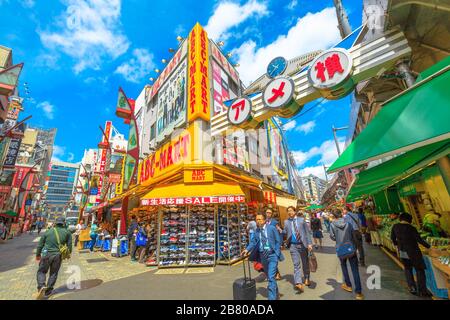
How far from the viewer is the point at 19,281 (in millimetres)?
6992

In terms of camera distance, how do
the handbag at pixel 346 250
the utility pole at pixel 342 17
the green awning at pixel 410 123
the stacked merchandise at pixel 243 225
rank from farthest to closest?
the stacked merchandise at pixel 243 225 < the utility pole at pixel 342 17 < the handbag at pixel 346 250 < the green awning at pixel 410 123

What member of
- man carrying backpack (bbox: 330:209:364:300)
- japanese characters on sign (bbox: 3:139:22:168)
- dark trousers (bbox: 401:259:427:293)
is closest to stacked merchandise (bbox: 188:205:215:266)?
man carrying backpack (bbox: 330:209:364:300)

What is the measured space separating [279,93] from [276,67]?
6.53ft

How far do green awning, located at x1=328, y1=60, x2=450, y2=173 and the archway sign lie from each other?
269cm

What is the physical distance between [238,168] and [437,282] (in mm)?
9380

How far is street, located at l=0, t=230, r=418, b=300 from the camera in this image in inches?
Answer: 199

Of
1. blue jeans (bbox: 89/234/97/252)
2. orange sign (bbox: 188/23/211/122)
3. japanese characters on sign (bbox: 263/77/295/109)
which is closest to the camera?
japanese characters on sign (bbox: 263/77/295/109)

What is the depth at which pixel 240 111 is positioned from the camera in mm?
9164

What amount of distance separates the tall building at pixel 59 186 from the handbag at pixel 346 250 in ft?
427

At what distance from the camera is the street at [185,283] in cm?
505

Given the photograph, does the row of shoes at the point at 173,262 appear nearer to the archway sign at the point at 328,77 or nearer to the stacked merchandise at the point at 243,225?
the stacked merchandise at the point at 243,225

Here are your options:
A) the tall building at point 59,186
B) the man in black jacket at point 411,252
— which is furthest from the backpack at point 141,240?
the tall building at point 59,186

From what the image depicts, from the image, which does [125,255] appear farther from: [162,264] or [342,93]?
[342,93]

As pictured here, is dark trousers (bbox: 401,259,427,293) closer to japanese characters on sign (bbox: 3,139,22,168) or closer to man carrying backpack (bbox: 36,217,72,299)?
man carrying backpack (bbox: 36,217,72,299)
